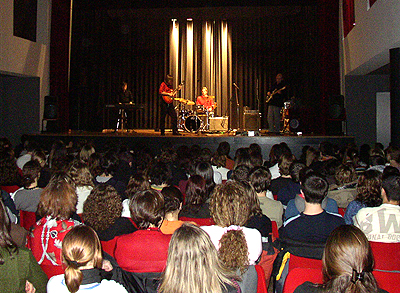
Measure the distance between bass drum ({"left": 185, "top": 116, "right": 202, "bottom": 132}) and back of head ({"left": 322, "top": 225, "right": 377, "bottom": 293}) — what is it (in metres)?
10.3

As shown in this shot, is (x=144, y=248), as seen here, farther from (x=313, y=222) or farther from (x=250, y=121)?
(x=250, y=121)

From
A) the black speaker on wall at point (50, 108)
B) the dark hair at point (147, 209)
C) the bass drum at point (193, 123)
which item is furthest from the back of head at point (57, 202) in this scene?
the bass drum at point (193, 123)

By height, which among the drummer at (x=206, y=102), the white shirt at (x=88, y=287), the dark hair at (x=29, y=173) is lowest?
the white shirt at (x=88, y=287)

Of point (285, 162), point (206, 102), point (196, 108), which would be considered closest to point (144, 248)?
point (285, 162)

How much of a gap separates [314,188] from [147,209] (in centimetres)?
107

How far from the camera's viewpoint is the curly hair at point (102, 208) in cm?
263

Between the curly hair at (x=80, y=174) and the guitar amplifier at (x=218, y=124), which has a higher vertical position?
the guitar amplifier at (x=218, y=124)

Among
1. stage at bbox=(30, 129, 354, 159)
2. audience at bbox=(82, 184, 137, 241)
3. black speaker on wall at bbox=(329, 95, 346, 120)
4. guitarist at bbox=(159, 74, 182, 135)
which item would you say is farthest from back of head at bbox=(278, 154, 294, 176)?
guitarist at bbox=(159, 74, 182, 135)

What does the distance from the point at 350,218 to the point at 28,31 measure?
10.0 meters

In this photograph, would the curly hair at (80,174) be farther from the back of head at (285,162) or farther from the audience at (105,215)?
the back of head at (285,162)

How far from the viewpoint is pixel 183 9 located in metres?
14.0

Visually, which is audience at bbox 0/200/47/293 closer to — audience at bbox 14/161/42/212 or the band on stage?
audience at bbox 14/161/42/212

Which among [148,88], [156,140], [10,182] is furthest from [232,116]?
[10,182]

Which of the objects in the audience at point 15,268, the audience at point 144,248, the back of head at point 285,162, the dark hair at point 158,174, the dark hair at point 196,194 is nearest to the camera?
the audience at point 15,268
